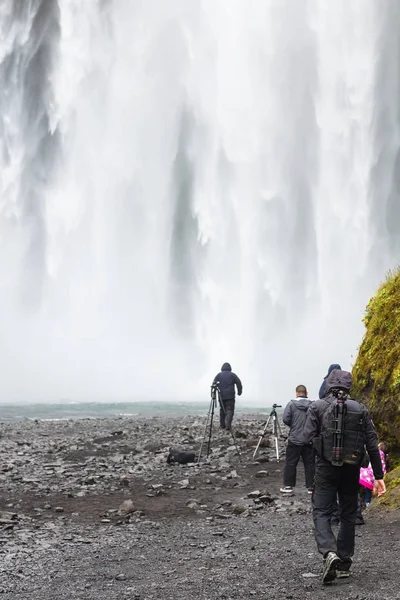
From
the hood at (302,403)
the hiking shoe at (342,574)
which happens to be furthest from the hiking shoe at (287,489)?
the hiking shoe at (342,574)

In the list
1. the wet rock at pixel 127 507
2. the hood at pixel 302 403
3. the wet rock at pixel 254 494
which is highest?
the hood at pixel 302 403

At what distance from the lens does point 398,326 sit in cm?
1345

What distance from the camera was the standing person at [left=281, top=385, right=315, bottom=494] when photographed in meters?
12.5

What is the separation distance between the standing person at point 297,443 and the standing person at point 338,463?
5280mm

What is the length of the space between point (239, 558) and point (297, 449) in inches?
185

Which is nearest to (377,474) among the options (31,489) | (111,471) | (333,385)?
(333,385)

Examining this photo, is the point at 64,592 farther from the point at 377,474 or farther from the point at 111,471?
the point at 111,471

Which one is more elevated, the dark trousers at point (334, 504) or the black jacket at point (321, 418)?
the black jacket at point (321, 418)

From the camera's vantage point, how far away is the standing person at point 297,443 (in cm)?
1246

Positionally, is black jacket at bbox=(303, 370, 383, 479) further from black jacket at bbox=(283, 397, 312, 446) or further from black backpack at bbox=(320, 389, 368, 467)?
black jacket at bbox=(283, 397, 312, 446)

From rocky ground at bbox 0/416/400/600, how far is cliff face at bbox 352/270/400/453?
7.32 ft

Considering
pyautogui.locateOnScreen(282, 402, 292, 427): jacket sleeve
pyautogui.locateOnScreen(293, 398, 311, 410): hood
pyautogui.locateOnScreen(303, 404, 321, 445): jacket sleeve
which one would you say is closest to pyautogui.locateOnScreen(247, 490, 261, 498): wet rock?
pyautogui.locateOnScreen(282, 402, 292, 427): jacket sleeve

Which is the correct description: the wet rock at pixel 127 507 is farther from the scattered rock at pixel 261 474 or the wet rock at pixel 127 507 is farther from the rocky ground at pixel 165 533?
the scattered rock at pixel 261 474

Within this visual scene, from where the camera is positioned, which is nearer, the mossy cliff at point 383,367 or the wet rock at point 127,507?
the wet rock at point 127,507
